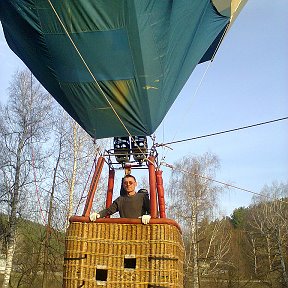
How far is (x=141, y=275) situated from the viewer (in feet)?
9.78

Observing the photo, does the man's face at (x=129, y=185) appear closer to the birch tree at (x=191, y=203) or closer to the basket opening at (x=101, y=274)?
the basket opening at (x=101, y=274)

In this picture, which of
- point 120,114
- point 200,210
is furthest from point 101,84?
point 200,210

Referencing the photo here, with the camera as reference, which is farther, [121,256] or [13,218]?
[13,218]

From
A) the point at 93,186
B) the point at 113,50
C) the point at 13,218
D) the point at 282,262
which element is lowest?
the point at 282,262

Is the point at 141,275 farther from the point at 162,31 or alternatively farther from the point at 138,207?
the point at 162,31

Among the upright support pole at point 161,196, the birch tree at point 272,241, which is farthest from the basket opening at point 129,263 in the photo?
the birch tree at point 272,241

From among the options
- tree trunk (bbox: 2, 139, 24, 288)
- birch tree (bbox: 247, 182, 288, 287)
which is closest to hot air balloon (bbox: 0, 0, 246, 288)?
tree trunk (bbox: 2, 139, 24, 288)

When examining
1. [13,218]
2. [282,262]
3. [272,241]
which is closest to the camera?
[13,218]

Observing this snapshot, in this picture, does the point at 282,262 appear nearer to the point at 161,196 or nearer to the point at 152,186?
the point at 161,196

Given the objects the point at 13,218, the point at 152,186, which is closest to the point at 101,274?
the point at 152,186

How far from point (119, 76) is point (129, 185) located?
893 mm

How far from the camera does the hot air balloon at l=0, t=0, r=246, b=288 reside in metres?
3.03

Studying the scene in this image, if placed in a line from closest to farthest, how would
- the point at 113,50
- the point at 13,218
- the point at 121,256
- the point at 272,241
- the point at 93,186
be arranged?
the point at 121,256 → the point at 113,50 → the point at 93,186 → the point at 13,218 → the point at 272,241

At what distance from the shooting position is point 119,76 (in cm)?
346
